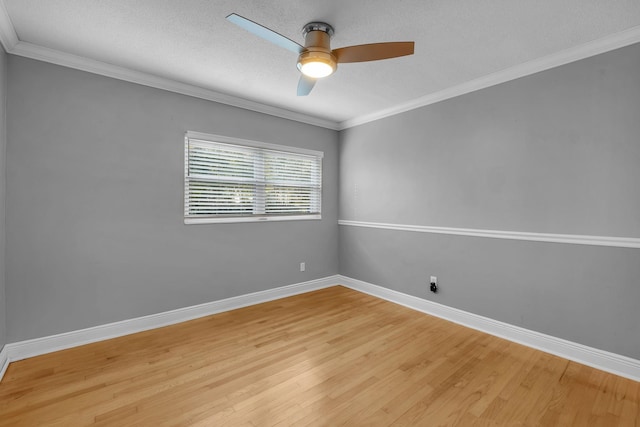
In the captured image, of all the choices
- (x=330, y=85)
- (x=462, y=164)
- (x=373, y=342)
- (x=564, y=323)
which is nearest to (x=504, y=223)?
(x=462, y=164)

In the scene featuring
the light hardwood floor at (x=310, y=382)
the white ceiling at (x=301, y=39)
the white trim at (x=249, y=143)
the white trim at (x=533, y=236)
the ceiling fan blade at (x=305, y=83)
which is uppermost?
the white ceiling at (x=301, y=39)

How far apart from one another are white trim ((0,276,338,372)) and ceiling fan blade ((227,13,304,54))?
281cm

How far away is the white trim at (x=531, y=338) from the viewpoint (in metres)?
2.23

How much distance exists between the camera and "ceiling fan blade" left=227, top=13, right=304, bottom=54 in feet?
5.27

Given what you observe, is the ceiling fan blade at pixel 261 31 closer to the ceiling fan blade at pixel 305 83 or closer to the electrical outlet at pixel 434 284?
the ceiling fan blade at pixel 305 83

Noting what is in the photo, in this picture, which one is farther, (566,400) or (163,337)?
(163,337)

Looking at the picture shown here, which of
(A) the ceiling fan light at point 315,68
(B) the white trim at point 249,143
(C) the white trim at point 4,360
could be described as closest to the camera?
(A) the ceiling fan light at point 315,68

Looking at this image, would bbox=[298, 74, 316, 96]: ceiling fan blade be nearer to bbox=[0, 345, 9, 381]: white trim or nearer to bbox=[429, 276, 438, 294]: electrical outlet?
bbox=[429, 276, 438, 294]: electrical outlet

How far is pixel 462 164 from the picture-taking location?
10.5ft

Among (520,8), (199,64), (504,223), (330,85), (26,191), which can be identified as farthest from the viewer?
(330,85)

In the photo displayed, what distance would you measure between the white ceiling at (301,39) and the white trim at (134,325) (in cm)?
239

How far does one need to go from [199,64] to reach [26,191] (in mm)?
1803

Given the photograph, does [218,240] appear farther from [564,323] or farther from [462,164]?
[564,323]

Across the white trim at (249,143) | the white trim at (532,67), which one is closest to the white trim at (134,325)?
the white trim at (249,143)
